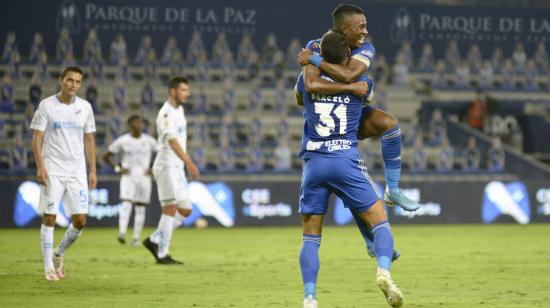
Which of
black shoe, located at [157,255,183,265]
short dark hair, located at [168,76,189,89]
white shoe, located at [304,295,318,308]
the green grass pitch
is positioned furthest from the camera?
short dark hair, located at [168,76,189,89]

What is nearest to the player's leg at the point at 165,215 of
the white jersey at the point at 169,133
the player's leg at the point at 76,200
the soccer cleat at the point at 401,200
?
the white jersey at the point at 169,133

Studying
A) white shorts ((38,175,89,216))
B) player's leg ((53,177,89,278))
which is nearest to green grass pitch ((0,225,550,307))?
player's leg ((53,177,89,278))

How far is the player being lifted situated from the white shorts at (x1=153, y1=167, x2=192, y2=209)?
5.43 meters

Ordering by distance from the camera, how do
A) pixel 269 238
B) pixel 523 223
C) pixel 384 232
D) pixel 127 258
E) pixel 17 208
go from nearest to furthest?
pixel 384 232
pixel 127 258
pixel 269 238
pixel 17 208
pixel 523 223

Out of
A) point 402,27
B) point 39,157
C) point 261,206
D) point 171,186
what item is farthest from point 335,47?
point 402,27

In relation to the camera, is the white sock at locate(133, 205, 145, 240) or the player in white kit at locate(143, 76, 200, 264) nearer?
the player in white kit at locate(143, 76, 200, 264)

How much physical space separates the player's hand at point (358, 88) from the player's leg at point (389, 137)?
0.43 m

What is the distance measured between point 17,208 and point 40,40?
5.67m

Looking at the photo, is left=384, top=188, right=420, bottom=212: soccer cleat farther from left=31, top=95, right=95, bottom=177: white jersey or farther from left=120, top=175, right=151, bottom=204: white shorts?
left=120, top=175, right=151, bottom=204: white shorts

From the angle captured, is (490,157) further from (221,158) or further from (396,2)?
(221,158)

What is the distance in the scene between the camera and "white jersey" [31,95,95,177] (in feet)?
38.4

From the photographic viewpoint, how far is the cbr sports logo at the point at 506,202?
2533 centimetres

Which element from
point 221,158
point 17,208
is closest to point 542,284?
point 17,208

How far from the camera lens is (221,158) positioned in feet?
85.3
